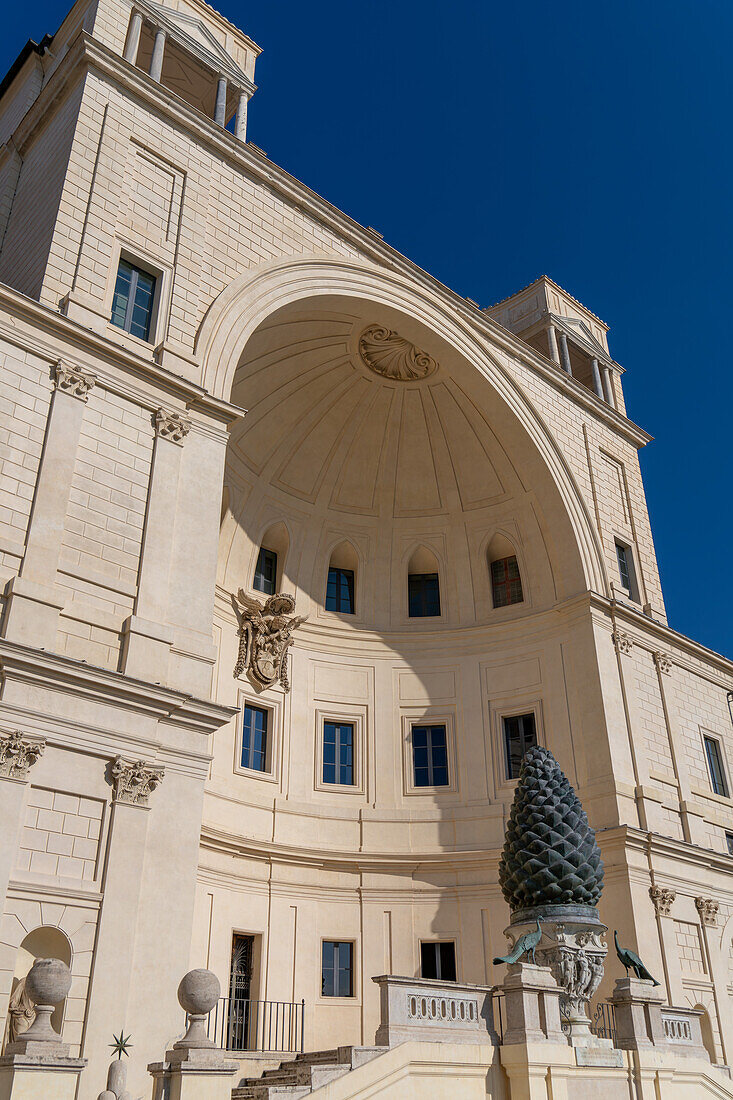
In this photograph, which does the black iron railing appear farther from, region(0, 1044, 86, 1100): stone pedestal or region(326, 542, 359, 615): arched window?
region(0, 1044, 86, 1100): stone pedestal

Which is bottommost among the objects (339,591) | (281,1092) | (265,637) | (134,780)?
(281,1092)

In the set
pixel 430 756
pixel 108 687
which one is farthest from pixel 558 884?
pixel 430 756

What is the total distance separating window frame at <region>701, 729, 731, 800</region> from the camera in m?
25.2

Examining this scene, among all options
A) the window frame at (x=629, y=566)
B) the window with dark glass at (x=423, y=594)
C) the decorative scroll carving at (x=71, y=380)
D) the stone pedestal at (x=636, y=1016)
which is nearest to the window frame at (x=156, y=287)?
the decorative scroll carving at (x=71, y=380)

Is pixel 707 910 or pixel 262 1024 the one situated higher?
pixel 707 910

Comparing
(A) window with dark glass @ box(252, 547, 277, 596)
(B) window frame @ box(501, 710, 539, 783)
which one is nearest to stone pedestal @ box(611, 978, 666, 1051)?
(B) window frame @ box(501, 710, 539, 783)

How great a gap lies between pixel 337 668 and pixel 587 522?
7.65 meters

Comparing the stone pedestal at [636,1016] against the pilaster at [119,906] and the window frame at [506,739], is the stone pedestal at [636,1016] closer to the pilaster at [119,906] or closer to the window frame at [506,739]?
the pilaster at [119,906]

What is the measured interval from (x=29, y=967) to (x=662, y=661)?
1798 centimetres

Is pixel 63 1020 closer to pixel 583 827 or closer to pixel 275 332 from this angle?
pixel 583 827

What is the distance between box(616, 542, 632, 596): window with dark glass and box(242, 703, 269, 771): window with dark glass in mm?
10341

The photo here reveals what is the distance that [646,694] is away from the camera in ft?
79.4

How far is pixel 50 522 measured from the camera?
14.3 meters

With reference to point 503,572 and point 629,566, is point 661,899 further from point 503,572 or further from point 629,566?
point 503,572
